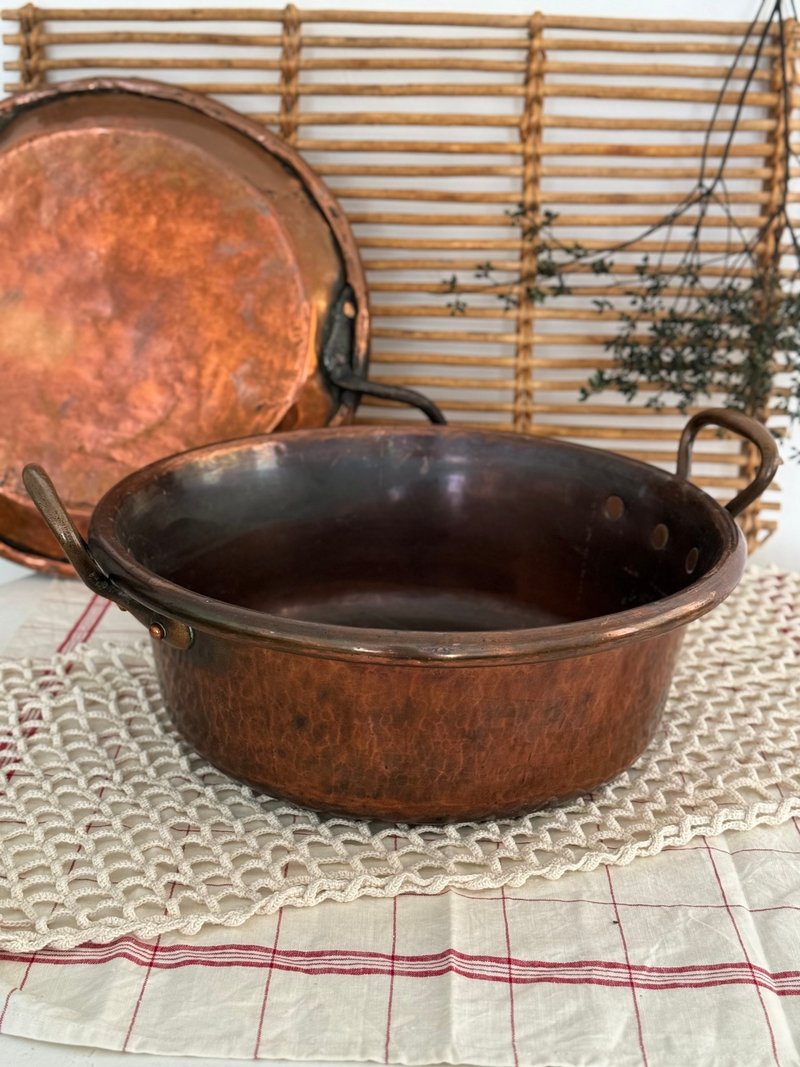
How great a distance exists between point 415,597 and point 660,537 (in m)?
0.28

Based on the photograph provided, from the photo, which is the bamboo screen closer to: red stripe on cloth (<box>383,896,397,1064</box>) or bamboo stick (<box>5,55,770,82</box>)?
bamboo stick (<box>5,55,770,82</box>)

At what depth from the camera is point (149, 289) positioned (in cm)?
137

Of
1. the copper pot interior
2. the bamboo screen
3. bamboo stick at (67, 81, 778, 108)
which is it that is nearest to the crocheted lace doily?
the copper pot interior

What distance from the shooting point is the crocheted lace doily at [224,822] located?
0.84 m

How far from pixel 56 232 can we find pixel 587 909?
97cm

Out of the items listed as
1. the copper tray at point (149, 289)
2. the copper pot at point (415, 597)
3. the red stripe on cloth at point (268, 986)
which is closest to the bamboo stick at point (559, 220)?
the copper tray at point (149, 289)

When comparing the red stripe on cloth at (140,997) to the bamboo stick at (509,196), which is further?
the bamboo stick at (509,196)

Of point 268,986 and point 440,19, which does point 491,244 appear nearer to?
point 440,19

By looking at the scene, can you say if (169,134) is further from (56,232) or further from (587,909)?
(587,909)

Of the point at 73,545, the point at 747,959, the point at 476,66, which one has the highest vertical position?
the point at 476,66

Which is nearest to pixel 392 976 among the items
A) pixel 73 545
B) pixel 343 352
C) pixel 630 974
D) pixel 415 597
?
pixel 630 974

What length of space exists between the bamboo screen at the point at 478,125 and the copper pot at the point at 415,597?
0.31 m

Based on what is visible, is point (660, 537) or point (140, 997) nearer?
point (140, 997)

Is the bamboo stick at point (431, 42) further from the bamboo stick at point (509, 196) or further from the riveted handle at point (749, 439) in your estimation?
the riveted handle at point (749, 439)
